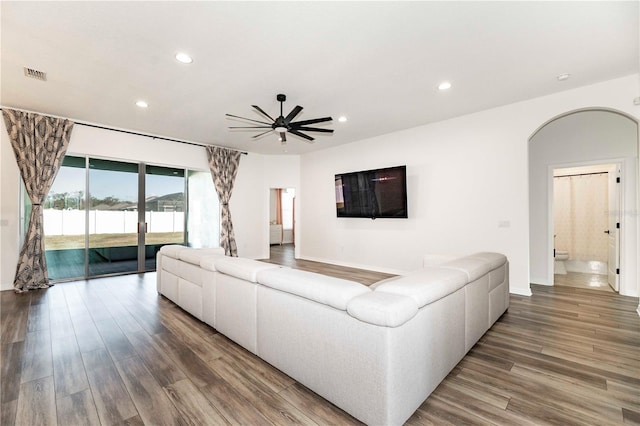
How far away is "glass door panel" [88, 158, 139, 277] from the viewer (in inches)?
212

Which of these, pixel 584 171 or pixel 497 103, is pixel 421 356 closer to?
pixel 497 103

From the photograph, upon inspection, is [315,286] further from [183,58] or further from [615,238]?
[615,238]

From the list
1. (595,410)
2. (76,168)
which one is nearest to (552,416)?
(595,410)

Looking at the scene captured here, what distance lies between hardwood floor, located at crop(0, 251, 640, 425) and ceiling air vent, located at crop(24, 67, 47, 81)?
292 cm

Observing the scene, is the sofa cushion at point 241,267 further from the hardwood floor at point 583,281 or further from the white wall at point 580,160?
the hardwood floor at point 583,281

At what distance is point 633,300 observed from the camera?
3.88 m

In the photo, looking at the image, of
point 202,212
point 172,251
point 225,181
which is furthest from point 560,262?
point 202,212

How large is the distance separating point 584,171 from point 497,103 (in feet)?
12.6

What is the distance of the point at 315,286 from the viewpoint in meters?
1.85

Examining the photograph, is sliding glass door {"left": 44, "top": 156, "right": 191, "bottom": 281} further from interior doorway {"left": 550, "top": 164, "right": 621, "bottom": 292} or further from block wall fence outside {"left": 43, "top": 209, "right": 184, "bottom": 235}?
interior doorway {"left": 550, "top": 164, "right": 621, "bottom": 292}

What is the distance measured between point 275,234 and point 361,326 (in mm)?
10069

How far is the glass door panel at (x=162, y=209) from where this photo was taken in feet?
19.8

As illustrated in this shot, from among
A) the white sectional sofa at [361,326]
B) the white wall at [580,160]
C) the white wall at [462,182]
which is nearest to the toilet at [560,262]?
the white wall at [580,160]

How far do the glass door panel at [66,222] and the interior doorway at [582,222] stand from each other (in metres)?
9.41
